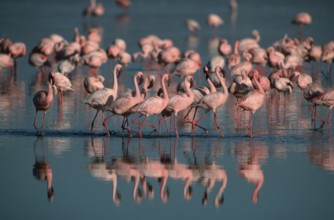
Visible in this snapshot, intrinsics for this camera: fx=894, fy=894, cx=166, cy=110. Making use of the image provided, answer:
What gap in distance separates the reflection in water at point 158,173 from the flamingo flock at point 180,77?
1575 millimetres

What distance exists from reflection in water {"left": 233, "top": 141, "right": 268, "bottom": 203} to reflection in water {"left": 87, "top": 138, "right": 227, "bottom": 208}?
1.01ft

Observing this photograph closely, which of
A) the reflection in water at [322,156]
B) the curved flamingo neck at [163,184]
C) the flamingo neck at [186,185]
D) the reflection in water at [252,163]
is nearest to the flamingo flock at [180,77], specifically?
the reflection in water at [252,163]

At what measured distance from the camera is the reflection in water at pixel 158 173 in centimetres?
1067

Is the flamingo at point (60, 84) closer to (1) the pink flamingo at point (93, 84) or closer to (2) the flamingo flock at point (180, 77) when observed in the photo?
(2) the flamingo flock at point (180, 77)

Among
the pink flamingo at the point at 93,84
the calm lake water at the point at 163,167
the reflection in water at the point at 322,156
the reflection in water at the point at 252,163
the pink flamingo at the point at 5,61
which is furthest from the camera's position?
the pink flamingo at the point at 5,61

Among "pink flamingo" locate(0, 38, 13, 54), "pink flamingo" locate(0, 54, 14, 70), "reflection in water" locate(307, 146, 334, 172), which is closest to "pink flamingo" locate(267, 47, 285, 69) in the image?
"pink flamingo" locate(0, 54, 14, 70)

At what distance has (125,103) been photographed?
45.6ft

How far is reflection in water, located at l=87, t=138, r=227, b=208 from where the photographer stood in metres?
10.7

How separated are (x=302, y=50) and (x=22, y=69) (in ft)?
25.1

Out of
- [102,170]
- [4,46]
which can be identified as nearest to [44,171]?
[102,170]

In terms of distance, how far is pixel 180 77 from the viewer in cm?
2262

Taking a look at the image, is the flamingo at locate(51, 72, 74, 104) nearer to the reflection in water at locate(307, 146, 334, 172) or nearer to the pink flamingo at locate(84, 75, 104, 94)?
the pink flamingo at locate(84, 75, 104, 94)

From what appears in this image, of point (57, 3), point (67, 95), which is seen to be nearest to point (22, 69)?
point (67, 95)

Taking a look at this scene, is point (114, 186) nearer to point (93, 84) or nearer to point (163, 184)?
point (163, 184)
